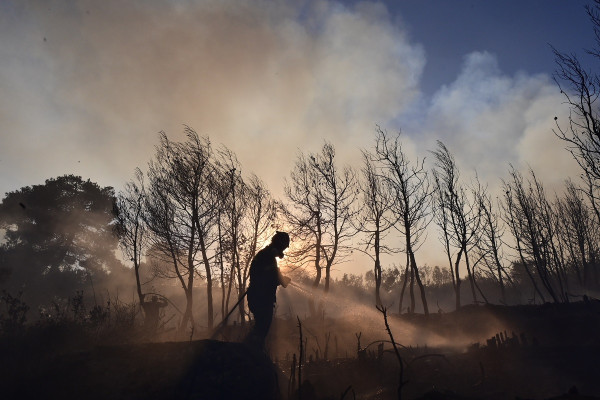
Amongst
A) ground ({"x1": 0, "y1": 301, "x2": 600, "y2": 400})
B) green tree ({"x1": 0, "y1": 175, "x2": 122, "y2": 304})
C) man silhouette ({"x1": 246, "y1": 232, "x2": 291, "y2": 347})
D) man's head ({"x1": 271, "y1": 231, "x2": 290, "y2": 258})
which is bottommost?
ground ({"x1": 0, "y1": 301, "x2": 600, "y2": 400})

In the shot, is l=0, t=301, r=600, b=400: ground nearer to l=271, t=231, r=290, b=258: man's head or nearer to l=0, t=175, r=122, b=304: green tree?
l=271, t=231, r=290, b=258: man's head

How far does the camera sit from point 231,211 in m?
19.7

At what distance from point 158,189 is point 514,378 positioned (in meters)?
16.7

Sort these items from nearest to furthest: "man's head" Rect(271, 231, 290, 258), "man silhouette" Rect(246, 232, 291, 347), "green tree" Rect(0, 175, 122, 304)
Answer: "man silhouette" Rect(246, 232, 291, 347)
"man's head" Rect(271, 231, 290, 258)
"green tree" Rect(0, 175, 122, 304)

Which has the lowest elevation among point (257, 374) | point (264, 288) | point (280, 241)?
point (257, 374)

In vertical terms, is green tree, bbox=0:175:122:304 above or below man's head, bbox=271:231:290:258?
above

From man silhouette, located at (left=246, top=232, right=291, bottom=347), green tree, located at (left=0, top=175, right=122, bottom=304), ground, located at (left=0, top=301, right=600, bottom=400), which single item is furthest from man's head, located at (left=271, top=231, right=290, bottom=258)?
green tree, located at (left=0, top=175, right=122, bottom=304)

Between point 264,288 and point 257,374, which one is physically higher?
point 264,288

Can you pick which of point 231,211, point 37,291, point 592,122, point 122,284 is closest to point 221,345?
point 592,122

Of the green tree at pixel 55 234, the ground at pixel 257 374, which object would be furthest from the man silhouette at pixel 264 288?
the green tree at pixel 55 234

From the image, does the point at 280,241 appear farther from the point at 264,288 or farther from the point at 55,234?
the point at 55,234

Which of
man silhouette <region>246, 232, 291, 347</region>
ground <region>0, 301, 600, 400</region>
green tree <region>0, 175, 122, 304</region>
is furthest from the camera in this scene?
green tree <region>0, 175, 122, 304</region>

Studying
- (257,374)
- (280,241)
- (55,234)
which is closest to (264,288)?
(280,241)

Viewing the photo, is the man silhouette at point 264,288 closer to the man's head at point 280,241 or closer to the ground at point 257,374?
the man's head at point 280,241
